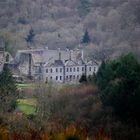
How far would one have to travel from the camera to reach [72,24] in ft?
197

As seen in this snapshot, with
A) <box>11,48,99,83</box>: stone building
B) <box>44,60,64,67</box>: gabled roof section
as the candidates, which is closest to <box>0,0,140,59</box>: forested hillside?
<box>11,48,99,83</box>: stone building

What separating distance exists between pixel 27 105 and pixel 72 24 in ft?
112

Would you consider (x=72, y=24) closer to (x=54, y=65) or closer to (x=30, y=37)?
(x=30, y=37)

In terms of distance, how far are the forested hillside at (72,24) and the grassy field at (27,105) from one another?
17.0m

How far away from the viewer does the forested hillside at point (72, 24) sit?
4847 cm

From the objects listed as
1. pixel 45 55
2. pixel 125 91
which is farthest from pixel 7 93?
pixel 45 55

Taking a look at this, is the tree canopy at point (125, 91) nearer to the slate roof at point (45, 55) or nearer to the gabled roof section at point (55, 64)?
the gabled roof section at point (55, 64)

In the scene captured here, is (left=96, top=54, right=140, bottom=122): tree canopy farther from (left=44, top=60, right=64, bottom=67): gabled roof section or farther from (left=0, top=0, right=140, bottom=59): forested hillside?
(left=0, top=0, right=140, bottom=59): forested hillside

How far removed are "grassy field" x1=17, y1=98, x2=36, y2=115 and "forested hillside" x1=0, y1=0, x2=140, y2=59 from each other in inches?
668

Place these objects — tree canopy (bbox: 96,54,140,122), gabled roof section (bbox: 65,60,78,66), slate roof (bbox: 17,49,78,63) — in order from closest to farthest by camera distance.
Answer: tree canopy (bbox: 96,54,140,122) < gabled roof section (bbox: 65,60,78,66) < slate roof (bbox: 17,49,78,63)

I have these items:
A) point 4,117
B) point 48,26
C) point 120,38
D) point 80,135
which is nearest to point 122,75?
point 4,117

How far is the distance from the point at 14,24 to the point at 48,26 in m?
Result: 4.01

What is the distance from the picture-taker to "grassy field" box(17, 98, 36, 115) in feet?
82.5

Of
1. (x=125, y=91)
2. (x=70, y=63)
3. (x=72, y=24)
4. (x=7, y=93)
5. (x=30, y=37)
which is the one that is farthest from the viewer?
(x=72, y=24)
